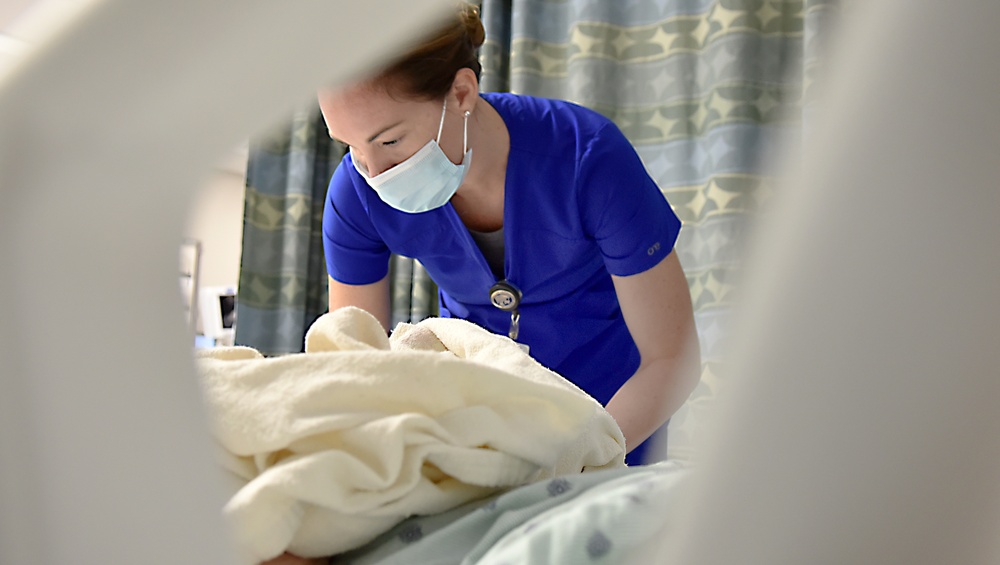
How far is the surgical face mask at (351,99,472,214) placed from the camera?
1.20 meters

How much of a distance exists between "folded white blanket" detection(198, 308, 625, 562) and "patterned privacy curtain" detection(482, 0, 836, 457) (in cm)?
155

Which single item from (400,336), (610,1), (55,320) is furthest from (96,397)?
(610,1)

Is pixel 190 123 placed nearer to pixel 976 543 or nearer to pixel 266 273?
pixel 976 543

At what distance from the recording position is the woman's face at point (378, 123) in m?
1.13

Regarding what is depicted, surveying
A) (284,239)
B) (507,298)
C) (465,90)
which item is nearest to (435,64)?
(465,90)

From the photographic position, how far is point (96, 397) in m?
0.21

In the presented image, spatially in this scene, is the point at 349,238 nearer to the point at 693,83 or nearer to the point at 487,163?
the point at 487,163

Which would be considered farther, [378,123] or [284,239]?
[284,239]

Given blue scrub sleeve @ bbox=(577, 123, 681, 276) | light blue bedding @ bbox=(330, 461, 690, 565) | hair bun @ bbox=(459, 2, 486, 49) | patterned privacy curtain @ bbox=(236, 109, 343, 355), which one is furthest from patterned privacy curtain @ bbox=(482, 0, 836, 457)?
light blue bedding @ bbox=(330, 461, 690, 565)

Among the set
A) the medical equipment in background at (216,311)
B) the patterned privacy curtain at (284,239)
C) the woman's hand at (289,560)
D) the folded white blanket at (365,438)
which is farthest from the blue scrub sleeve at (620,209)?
the medical equipment in background at (216,311)

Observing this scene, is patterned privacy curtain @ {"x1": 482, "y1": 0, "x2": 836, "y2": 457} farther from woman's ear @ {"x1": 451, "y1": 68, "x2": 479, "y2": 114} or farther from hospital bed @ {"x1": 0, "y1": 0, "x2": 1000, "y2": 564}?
hospital bed @ {"x1": 0, "y1": 0, "x2": 1000, "y2": 564}

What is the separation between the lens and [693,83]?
2.22m

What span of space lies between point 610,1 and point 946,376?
2293mm

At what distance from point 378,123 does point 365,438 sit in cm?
80
